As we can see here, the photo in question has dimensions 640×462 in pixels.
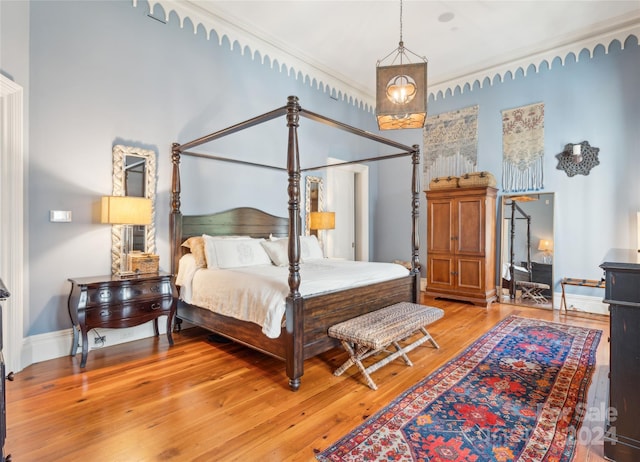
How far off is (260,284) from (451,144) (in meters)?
4.59

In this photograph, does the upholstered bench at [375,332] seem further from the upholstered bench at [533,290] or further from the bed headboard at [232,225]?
the upholstered bench at [533,290]

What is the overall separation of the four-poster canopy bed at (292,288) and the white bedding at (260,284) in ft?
0.14

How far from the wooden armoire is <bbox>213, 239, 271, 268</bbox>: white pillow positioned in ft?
9.67

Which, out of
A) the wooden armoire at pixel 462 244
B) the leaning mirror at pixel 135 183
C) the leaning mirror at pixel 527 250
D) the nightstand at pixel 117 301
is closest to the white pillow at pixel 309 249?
the nightstand at pixel 117 301

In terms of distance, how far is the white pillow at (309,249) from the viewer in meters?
4.37

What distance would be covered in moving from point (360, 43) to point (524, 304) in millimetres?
4419

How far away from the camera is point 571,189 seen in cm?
472

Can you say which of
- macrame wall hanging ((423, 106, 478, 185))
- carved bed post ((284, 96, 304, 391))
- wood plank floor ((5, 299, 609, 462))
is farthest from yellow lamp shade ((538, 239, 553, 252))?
carved bed post ((284, 96, 304, 391))

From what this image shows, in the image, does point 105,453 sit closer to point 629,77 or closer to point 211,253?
point 211,253

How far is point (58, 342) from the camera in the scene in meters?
3.01

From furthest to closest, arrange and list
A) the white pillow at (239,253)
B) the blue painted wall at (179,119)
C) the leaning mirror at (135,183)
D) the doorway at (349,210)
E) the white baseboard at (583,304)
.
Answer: the doorway at (349,210), the white baseboard at (583,304), the white pillow at (239,253), the leaning mirror at (135,183), the blue painted wall at (179,119)

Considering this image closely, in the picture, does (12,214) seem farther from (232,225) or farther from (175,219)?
(232,225)

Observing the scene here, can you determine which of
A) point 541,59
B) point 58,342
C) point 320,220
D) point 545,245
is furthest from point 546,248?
point 58,342

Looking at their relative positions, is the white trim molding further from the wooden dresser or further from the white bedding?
the wooden dresser
